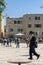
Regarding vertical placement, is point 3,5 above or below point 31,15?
above

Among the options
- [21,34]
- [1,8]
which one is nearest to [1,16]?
[1,8]

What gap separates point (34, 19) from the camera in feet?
326

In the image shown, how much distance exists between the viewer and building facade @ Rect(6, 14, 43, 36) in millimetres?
99125

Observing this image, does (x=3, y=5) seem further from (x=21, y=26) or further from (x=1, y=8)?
(x=21, y=26)

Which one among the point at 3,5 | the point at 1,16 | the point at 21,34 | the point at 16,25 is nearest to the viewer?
the point at 3,5

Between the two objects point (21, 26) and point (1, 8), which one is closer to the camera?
point (1, 8)

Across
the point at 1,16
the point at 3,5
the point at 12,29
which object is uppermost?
the point at 3,5

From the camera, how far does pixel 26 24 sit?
330 feet

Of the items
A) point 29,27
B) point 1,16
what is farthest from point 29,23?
point 1,16

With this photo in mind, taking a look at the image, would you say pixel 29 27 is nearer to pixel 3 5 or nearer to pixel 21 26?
pixel 21 26

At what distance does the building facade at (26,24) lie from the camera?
99125mm

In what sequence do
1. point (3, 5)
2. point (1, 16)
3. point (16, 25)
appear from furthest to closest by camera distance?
1. point (16, 25)
2. point (1, 16)
3. point (3, 5)

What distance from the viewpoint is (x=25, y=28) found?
3989 inches

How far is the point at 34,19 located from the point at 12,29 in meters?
9.13
